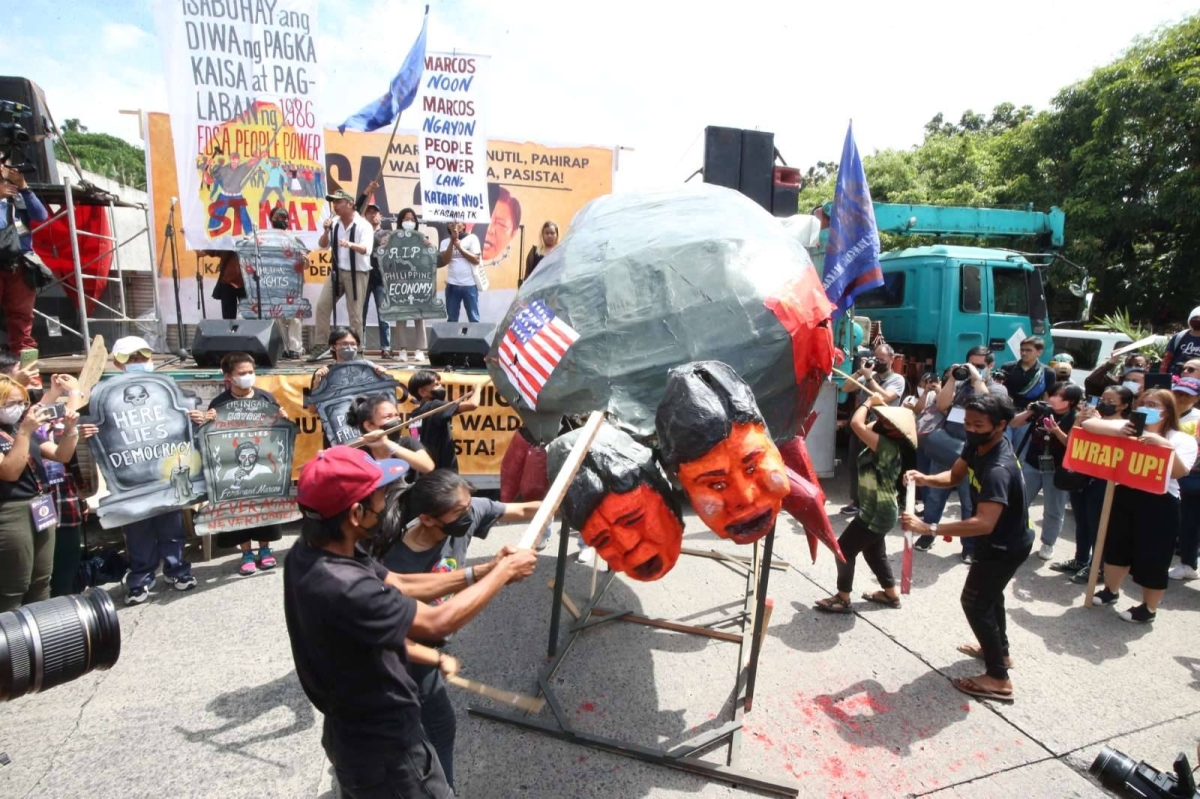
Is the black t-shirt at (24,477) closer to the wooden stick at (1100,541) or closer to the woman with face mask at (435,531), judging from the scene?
the woman with face mask at (435,531)

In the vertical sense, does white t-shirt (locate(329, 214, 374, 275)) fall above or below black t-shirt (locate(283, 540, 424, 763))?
above

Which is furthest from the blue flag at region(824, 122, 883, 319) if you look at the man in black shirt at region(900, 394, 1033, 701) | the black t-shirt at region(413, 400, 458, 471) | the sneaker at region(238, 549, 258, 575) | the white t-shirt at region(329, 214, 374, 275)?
the white t-shirt at region(329, 214, 374, 275)

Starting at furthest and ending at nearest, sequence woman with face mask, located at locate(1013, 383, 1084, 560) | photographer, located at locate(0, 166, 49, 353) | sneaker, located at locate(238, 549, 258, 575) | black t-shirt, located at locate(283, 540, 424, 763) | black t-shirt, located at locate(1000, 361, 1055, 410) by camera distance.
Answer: black t-shirt, located at locate(1000, 361, 1055, 410), photographer, located at locate(0, 166, 49, 353), woman with face mask, located at locate(1013, 383, 1084, 560), sneaker, located at locate(238, 549, 258, 575), black t-shirt, located at locate(283, 540, 424, 763)

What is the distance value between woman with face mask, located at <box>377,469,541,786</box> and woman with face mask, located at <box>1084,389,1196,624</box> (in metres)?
4.34

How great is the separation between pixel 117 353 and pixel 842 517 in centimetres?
664

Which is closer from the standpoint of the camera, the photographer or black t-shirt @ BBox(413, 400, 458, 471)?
black t-shirt @ BBox(413, 400, 458, 471)

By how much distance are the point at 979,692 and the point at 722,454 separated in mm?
2661

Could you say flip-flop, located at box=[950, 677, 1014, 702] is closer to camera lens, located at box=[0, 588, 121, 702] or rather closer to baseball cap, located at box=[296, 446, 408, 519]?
baseball cap, located at box=[296, 446, 408, 519]

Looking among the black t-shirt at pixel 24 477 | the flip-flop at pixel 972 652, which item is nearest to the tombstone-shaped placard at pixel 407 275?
the black t-shirt at pixel 24 477

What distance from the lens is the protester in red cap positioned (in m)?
1.88

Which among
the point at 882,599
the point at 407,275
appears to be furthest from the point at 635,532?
the point at 407,275

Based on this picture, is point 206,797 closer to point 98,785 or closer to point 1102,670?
point 98,785

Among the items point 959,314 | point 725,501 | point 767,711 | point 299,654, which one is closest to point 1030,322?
point 959,314

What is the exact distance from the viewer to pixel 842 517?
669 cm
